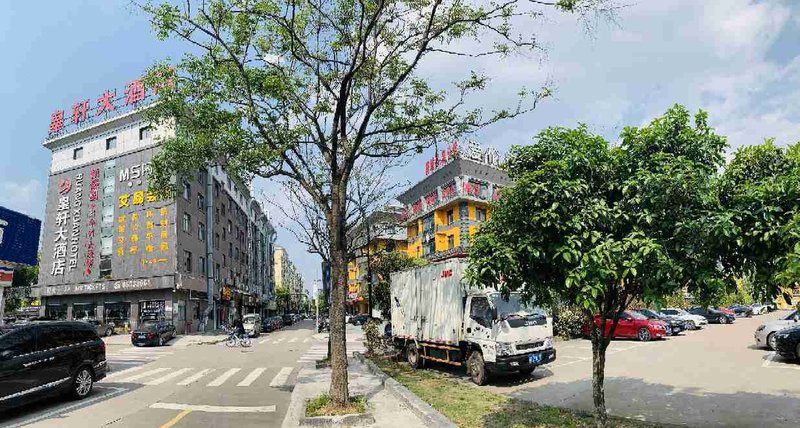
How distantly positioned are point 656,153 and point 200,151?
387 inches

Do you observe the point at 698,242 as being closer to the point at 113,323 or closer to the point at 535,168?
the point at 535,168

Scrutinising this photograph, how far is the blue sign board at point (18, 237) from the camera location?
690 inches

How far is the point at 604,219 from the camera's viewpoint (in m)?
6.75

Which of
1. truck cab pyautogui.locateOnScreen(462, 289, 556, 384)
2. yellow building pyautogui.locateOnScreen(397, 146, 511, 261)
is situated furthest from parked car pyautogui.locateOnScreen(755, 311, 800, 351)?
yellow building pyautogui.locateOnScreen(397, 146, 511, 261)

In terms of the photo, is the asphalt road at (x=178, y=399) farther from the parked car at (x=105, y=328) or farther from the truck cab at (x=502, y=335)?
the parked car at (x=105, y=328)

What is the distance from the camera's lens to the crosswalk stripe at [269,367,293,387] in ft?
51.4

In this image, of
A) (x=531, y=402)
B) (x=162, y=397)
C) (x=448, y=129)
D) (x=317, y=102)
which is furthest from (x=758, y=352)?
(x=162, y=397)

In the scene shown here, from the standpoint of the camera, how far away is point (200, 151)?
1256 centimetres

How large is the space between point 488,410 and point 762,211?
5937 millimetres

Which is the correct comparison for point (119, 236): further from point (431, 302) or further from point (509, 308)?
point (509, 308)

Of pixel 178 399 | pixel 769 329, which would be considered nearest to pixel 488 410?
pixel 178 399

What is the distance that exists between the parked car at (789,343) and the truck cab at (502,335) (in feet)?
22.9

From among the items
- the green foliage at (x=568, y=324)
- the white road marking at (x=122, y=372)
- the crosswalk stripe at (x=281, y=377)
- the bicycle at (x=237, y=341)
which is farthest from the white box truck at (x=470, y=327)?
the bicycle at (x=237, y=341)

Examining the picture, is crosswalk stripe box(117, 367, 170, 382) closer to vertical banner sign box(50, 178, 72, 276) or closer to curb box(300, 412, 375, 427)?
curb box(300, 412, 375, 427)
